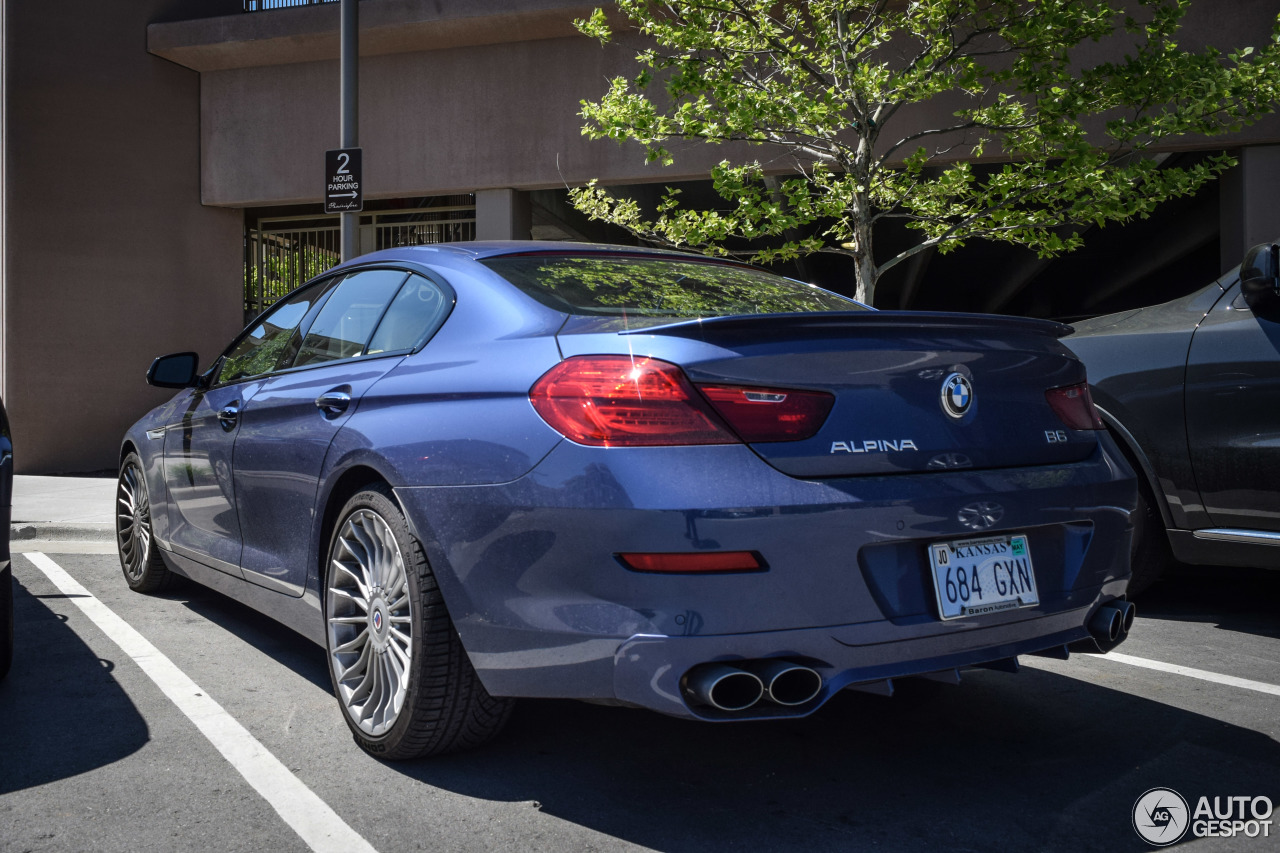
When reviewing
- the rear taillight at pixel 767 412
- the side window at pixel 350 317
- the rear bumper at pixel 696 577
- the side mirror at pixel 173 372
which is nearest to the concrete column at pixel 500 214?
the side mirror at pixel 173 372

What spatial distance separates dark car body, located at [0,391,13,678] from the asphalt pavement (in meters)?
0.15

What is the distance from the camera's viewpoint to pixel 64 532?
7.79 metres

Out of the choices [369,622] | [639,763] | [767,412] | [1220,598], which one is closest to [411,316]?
[369,622]

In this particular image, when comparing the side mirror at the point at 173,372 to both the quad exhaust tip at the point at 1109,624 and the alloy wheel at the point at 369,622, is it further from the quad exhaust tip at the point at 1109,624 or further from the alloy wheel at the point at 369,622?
the quad exhaust tip at the point at 1109,624

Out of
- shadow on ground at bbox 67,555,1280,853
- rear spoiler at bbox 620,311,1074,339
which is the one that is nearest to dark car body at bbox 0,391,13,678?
shadow on ground at bbox 67,555,1280,853

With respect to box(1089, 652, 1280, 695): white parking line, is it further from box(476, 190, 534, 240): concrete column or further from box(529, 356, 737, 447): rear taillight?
box(476, 190, 534, 240): concrete column

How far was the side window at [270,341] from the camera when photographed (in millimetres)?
4215

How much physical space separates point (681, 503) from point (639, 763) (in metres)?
1.01

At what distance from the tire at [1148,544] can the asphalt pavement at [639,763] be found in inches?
23.6

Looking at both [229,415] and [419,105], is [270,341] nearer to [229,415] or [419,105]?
[229,415]

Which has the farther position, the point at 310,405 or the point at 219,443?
the point at 219,443

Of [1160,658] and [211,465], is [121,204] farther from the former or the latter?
[1160,658]

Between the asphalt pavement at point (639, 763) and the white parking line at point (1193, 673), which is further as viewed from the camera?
the white parking line at point (1193, 673)

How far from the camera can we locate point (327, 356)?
3.79m
